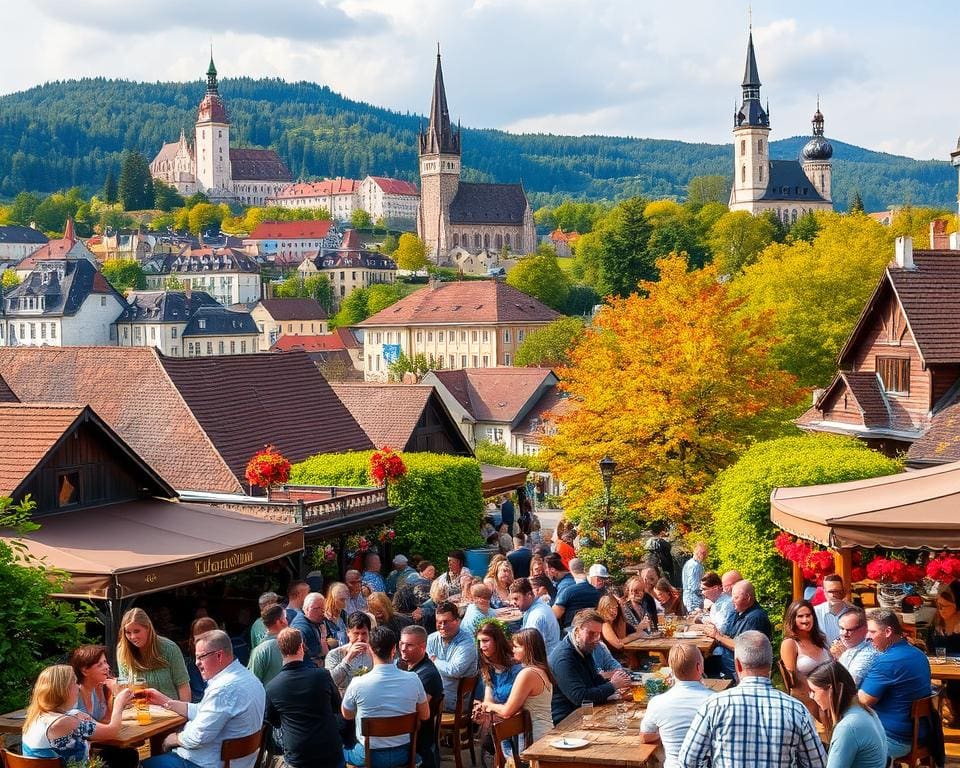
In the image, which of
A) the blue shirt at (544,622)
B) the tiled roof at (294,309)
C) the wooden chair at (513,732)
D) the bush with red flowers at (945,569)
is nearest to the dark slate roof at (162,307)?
the tiled roof at (294,309)

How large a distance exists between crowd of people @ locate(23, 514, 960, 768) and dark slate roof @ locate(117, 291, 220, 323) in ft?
426

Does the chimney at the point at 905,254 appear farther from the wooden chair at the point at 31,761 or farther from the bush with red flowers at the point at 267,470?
the wooden chair at the point at 31,761

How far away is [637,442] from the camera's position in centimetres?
2503

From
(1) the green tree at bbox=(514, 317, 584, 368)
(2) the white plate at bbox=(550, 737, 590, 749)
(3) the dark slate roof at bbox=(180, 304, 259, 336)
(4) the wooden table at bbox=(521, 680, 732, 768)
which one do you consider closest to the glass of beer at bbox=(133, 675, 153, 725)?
(4) the wooden table at bbox=(521, 680, 732, 768)

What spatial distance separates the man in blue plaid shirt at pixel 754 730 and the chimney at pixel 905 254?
19019 millimetres

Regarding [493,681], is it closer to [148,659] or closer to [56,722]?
[148,659]

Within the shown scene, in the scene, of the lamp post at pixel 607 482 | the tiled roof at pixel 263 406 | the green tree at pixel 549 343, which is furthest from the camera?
the green tree at pixel 549 343

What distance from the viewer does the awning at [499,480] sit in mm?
26938

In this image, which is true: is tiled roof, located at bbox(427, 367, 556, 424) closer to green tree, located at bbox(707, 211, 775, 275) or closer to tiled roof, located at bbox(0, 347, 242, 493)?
green tree, located at bbox(707, 211, 775, 275)

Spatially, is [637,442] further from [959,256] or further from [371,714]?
[371,714]

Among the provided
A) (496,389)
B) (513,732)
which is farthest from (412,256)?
(513,732)

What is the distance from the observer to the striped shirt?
267 inches

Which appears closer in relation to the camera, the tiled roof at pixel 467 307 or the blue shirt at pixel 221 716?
the blue shirt at pixel 221 716

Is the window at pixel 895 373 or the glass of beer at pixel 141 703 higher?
the window at pixel 895 373
